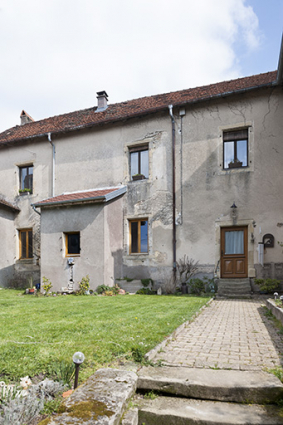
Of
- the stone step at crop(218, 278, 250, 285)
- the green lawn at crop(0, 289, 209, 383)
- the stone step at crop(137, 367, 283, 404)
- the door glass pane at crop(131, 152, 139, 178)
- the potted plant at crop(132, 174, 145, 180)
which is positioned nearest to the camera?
the stone step at crop(137, 367, 283, 404)

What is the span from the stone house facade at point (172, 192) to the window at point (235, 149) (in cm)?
4

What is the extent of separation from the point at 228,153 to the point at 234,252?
12.4 feet

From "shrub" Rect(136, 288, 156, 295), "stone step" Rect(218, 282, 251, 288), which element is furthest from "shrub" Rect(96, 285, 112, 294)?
"stone step" Rect(218, 282, 251, 288)

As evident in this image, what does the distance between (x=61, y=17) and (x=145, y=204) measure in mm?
7731

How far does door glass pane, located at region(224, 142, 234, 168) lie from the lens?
39.9 ft

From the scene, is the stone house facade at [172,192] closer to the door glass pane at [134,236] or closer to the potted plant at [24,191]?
the door glass pane at [134,236]

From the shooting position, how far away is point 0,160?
669 inches

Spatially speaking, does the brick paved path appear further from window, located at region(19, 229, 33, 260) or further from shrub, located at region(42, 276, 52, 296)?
window, located at region(19, 229, 33, 260)

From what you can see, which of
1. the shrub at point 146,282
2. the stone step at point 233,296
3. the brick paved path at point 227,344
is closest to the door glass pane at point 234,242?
the stone step at point 233,296

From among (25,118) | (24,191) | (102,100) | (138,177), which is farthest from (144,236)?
(25,118)

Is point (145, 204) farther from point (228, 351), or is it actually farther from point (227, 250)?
point (228, 351)

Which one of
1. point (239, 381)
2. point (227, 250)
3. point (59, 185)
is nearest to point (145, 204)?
point (227, 250)

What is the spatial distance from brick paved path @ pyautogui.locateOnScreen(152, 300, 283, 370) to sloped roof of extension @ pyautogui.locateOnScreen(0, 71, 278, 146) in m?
8.82

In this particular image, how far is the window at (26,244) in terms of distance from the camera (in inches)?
613
